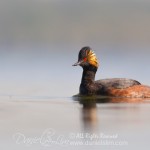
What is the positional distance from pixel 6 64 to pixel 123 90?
27.8 ft

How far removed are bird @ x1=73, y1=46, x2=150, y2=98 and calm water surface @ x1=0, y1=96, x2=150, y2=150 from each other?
940 millimetres

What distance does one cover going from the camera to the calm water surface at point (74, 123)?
18.2m

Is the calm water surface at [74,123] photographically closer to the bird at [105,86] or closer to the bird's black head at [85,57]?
the bird at [105,86]

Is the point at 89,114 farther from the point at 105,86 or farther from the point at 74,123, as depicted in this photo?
the point at 105,86

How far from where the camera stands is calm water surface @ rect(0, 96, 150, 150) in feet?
59.6

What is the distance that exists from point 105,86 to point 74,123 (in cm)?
627

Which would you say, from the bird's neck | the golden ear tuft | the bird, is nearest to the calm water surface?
the bird

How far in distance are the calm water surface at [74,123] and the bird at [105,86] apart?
3.09 feet

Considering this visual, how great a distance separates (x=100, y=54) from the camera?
3672 cm

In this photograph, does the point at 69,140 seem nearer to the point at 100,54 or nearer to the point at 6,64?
the point at 6,64

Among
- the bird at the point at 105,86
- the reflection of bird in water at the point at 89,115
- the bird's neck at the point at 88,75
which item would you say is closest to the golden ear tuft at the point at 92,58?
the bird at the point at 105,86

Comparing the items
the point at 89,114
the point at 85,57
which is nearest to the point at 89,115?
the point at 89,114

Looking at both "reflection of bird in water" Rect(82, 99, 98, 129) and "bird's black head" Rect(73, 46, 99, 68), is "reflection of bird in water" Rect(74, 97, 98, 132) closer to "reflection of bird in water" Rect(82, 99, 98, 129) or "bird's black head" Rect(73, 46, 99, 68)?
"reflection of bird in water" Rect(82, 99, 98, 129)

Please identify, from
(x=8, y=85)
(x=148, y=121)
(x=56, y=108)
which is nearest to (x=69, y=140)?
(x=148, y=121)
